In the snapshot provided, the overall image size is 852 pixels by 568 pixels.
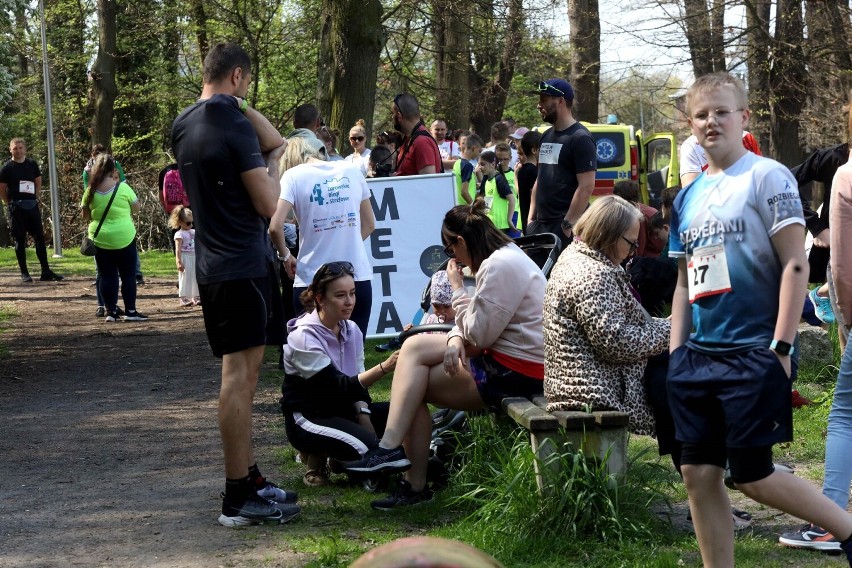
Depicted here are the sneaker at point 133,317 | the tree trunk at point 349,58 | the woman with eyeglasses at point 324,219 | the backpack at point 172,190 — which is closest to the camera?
the woman with eyeglasses at point 324,219

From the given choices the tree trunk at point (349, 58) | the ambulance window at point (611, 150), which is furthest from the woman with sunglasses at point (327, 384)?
the ambulance window at point (611, 150)

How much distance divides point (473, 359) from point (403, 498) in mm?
760

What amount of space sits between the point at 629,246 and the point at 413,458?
1.51 m

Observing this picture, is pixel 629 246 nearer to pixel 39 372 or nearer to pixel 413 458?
pixel 413 458

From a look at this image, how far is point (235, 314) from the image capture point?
17.9 ft

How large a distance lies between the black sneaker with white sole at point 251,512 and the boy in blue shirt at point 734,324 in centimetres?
214

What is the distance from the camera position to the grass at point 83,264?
20.8 metres

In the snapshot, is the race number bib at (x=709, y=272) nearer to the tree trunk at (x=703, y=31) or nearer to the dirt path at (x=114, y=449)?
the dirt path at (x=114, y=449)

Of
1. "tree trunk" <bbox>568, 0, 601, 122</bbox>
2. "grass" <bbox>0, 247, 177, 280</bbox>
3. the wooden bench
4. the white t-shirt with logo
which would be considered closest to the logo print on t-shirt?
the white t-shirt with logo

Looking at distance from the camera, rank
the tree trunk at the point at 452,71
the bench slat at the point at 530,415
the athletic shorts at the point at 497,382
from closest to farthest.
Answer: the bench slat at the point at 530,415 → the athletic shorts at the point at 497,382 → the tree trunk at the point at 452,71

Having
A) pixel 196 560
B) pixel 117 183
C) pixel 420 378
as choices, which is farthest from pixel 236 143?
pixel 117 183

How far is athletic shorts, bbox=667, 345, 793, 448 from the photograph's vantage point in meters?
3.85

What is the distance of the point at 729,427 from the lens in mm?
3912

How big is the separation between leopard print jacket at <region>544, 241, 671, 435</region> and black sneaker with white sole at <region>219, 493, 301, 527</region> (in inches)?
53.5
